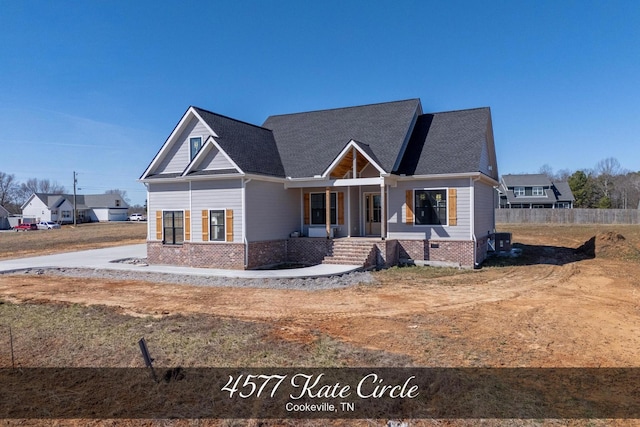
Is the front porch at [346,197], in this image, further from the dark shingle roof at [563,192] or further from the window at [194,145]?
the dark shingle roof at [563,192]

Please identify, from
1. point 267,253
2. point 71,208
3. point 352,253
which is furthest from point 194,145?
point 71,208

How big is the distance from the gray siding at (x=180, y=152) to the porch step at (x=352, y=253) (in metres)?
7.34

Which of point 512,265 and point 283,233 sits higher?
point 283,233

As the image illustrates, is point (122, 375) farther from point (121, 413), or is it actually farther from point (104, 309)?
point (104, 309)

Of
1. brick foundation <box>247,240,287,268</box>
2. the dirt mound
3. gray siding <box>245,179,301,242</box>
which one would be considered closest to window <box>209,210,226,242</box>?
gray siding <box>245,179,301,242</box>

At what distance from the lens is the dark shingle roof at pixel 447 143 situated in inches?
637

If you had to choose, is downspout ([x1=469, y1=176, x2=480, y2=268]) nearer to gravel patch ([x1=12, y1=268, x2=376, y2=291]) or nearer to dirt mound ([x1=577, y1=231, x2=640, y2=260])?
gravel patch ([x1=12, y1=268, x2=376, y2=291])

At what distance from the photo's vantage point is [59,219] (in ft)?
231

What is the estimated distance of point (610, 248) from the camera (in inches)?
788

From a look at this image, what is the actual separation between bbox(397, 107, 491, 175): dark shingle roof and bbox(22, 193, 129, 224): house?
235 ft

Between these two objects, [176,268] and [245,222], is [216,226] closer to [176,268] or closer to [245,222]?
[245,222]

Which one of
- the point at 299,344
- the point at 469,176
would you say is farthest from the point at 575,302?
the point at 299,344

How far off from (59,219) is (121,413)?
7879 centimetres

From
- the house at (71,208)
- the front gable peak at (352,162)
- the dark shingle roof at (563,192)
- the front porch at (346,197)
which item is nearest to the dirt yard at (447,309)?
the front porch at (346,197)
